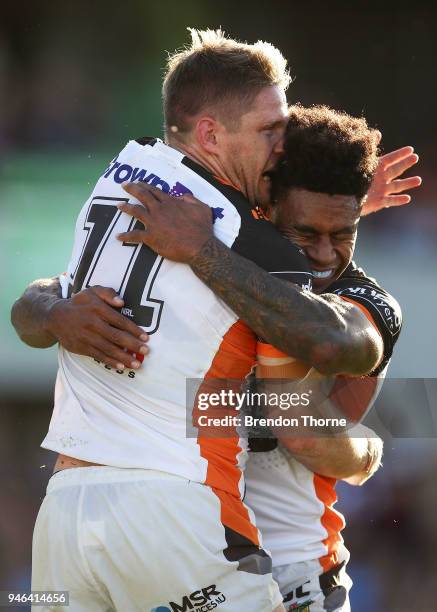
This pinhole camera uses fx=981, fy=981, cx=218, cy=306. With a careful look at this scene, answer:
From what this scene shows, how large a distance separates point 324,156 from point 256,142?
29 cm

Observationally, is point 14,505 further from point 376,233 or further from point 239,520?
point 239,520

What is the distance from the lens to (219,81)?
349cm

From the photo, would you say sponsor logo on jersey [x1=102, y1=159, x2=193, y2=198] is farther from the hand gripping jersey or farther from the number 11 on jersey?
the hand gripping jersey

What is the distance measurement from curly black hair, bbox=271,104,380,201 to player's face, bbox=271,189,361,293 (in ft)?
0.13

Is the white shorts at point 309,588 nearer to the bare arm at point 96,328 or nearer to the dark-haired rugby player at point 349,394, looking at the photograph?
the dark-haired rugby player at point 349,394

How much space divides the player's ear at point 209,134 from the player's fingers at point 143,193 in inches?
12.4

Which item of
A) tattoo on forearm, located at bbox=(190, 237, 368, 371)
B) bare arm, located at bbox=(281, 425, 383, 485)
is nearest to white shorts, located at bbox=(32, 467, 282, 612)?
bare arm, located at bbox=(281, 425, 383, 485)

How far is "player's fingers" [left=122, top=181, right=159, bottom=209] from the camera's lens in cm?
322

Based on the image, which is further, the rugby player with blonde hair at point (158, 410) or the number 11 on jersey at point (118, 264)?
the number 11 on jersey at point (118, 264)

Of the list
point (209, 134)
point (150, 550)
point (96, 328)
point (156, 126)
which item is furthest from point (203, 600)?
point (156, 126)

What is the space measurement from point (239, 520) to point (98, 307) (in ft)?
2.70

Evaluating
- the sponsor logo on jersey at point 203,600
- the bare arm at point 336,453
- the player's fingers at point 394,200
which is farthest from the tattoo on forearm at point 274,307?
the player's fingers at point 394,200

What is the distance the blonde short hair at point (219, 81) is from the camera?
3479 millimetres

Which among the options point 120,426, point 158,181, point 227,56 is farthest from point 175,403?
point 227,56
